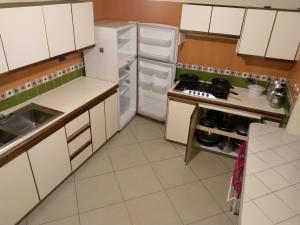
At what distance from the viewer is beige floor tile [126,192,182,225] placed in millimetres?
2188

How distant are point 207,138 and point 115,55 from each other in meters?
1.58

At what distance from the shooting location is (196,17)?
2.63 metres

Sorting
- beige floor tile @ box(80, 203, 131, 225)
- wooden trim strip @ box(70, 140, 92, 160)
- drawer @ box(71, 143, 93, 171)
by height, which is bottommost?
beige floor tile @ box(80, 203, 131, 225)

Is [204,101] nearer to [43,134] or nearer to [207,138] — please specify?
[207,138]

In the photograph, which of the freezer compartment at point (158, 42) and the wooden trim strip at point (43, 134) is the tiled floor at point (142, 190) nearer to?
the wooden trim strip at point (43, 134)

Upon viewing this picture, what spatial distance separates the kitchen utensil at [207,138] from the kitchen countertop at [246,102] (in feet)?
1.98

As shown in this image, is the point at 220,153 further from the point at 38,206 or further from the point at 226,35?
the point at 38,206

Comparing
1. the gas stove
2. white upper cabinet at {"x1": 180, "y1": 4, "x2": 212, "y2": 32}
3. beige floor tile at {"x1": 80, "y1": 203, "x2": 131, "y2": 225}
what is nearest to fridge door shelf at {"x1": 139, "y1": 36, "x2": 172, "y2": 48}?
white upper cabinet at {"x1": 180, "y1": 4, "x2": 212, "y2": 32}

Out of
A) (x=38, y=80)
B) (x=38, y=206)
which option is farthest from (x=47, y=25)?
(x=38, y=206)

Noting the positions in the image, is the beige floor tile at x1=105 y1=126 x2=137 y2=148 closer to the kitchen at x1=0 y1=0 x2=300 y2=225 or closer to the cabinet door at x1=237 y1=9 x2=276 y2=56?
the kitchen at x1=0 y1=0 x2=300 y2=225

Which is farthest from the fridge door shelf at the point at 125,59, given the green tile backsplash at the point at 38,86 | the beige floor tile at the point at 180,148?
the beige floor tile at the point at 180,148

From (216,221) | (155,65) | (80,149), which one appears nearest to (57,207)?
(80,149)

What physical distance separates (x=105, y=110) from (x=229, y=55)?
167 centimetres

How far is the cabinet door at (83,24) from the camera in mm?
2420
